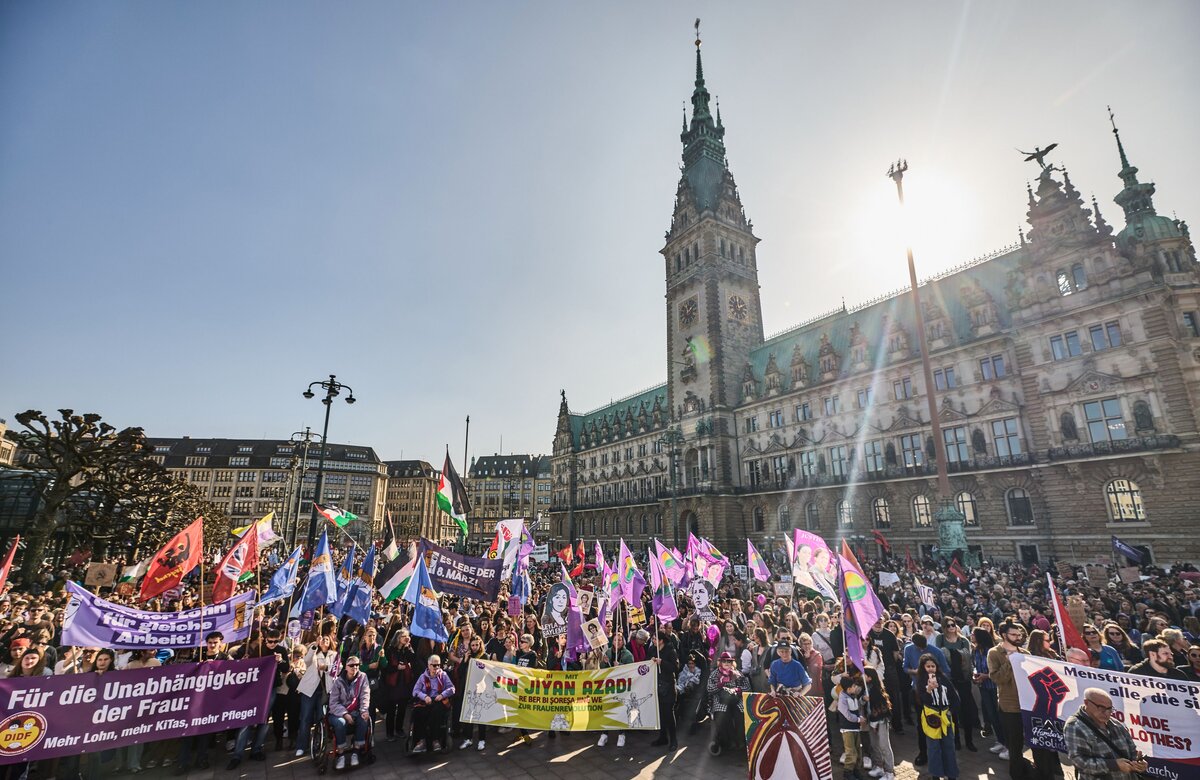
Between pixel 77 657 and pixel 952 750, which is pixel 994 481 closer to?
pixel 952 750

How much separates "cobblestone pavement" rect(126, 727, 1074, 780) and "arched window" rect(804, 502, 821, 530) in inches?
1563

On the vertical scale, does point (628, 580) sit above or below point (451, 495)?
below

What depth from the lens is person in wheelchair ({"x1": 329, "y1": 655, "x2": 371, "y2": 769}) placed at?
9.52 meters

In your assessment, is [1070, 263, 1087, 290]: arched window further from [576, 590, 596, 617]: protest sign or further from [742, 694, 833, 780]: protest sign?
[742, 694, 833, 780]: protest sign

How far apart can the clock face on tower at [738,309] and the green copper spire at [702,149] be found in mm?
12811

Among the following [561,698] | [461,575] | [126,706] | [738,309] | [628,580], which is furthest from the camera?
[738,309]

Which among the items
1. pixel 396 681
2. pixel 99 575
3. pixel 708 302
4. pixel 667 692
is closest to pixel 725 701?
pixel 667 692

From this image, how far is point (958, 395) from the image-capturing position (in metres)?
40.4

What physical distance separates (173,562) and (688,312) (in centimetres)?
5791

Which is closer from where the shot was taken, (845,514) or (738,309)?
(845,514)

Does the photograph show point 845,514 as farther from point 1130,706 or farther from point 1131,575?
point 1130,706

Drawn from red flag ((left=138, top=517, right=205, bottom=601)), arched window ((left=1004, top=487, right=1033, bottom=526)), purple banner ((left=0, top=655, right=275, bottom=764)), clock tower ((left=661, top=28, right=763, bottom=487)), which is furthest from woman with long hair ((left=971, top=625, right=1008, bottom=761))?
clock tower ((left=661, top=28, right=763, bottom=487))

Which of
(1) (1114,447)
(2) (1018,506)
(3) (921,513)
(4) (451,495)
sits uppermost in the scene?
(1) (1114,447)

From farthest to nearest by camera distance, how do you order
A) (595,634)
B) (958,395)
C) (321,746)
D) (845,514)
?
(845,514)
(958,395)
(595,634)
(321,746)
